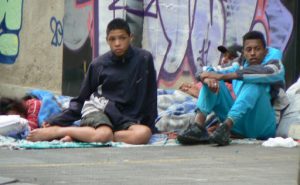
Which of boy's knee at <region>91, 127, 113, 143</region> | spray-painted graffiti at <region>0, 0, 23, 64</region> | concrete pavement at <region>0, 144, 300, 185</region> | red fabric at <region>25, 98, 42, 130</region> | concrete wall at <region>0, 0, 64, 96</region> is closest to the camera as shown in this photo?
concrete pavement at <region>0, 144, 300, 185</region>

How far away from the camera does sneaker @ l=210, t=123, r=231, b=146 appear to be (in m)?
7.57

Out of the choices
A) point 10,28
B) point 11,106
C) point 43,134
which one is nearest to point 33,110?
point 11,106

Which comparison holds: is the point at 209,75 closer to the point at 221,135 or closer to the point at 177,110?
the point at 221,135

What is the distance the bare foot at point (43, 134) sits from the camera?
307 inches

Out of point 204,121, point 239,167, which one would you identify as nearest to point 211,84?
point 204,121

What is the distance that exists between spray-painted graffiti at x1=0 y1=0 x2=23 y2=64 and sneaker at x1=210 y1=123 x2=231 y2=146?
715cm

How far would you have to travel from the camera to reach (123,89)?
316 inches

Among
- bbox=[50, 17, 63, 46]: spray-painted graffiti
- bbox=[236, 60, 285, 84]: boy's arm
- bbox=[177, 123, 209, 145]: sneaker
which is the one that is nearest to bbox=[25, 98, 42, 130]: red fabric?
bbox=[177, 123, 209, 145]: sneaker

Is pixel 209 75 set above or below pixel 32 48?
above

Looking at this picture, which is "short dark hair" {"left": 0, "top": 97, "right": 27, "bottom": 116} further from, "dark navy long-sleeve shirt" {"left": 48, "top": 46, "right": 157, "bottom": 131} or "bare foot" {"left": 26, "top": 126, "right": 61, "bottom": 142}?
"bare foot" {"left": 26, "top": 126, "right": 61, "bottom": 142}

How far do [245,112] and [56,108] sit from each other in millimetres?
2226

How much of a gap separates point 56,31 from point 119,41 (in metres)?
4.95

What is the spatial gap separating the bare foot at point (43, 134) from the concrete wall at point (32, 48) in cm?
485

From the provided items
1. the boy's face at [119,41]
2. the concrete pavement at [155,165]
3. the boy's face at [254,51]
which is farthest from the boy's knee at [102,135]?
the boy's face at [254,51]
